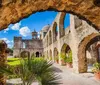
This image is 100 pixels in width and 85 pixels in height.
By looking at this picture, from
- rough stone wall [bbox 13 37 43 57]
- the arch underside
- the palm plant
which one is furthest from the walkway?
rough stone wall [bbox 13 37 43 57]

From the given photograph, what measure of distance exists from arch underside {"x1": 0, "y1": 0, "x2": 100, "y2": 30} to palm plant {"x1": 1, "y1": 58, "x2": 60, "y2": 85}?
1.08 meters

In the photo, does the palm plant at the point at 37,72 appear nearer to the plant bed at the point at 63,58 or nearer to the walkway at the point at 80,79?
the walkway at the point at 80,79

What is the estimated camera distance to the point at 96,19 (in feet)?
17.7

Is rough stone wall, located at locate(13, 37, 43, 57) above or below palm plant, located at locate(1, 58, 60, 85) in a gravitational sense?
above

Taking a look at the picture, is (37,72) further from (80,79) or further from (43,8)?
(80,79)

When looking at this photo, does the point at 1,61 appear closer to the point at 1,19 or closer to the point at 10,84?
the point at 10,84

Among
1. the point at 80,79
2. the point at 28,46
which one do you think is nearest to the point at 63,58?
the point at 80,79

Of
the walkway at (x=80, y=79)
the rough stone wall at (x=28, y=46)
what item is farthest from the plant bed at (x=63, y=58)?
the rough stone wall at (x=28, y=46)

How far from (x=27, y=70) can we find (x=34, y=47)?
1870 inches

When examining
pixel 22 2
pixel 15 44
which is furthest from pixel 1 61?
pixel 15 44

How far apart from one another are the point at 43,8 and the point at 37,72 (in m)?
1.60

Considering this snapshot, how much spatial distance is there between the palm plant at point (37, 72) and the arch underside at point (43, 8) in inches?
42.4

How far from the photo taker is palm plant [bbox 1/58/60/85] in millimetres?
4617

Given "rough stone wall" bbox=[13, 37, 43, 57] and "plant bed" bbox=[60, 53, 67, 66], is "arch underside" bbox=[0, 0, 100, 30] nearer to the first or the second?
"plant bed" bbox=[60, 53, 67, 66]
